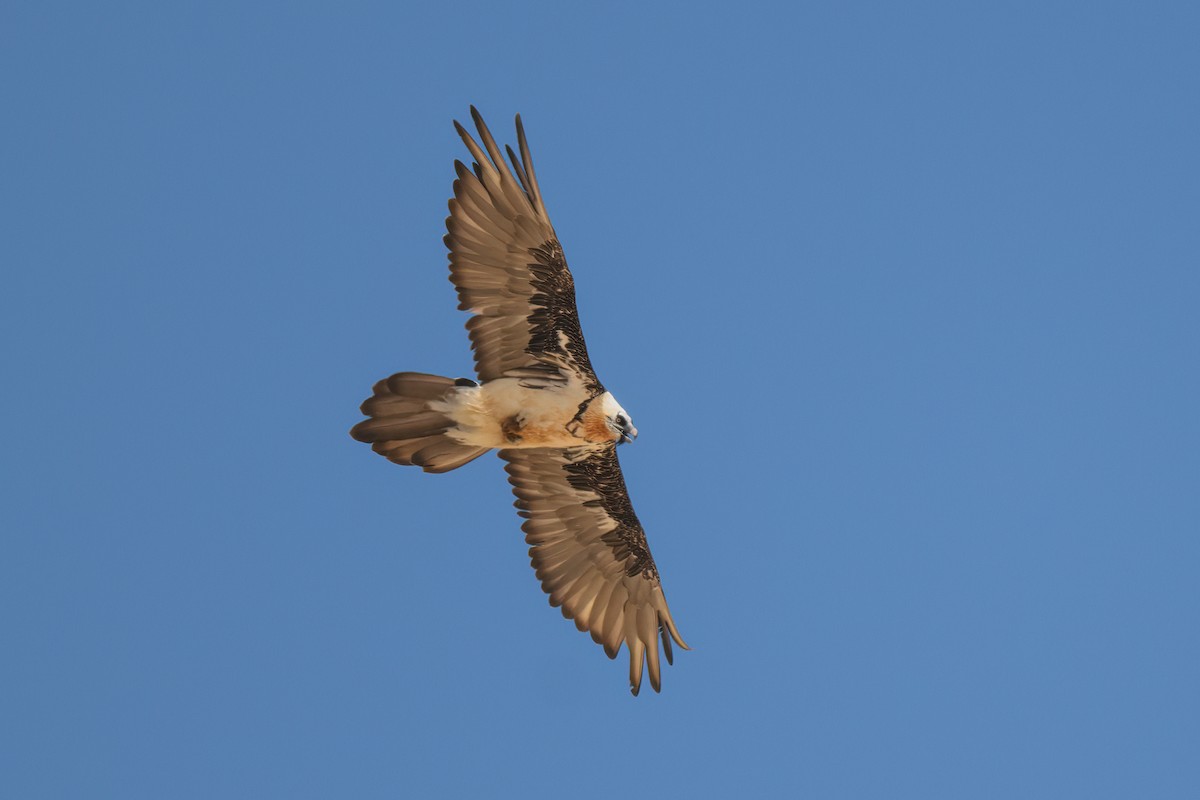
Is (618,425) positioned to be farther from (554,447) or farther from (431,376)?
(431,376)

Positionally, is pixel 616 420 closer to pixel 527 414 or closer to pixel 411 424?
pixel 527 414

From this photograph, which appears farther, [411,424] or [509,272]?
[509,272]

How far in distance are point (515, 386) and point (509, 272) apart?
108cm

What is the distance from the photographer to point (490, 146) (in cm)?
1341

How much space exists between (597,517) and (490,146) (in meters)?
4.17

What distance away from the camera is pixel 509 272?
13.8 m

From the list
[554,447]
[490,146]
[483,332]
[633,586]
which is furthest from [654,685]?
[490,146]

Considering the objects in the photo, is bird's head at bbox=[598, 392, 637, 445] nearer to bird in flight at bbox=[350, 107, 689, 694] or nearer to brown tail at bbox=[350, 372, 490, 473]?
bird in flight at bbox=[350, 107, 689, 694]

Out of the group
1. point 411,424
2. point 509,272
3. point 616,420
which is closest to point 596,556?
point 616,420

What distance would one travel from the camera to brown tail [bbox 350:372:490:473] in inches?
523

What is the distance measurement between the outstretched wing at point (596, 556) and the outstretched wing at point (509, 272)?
1480mm

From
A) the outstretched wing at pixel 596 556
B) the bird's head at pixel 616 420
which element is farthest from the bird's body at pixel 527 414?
the outstretched wing at pixel 596 556

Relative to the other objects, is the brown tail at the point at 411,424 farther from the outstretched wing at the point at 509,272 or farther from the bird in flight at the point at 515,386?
the outstretched wing at the point at 509,272

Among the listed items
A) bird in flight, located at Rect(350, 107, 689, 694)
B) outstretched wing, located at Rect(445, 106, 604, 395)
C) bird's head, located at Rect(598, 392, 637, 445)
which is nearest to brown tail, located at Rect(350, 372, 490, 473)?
bird in flight, located at Rect(350, 107, 689, 694)
